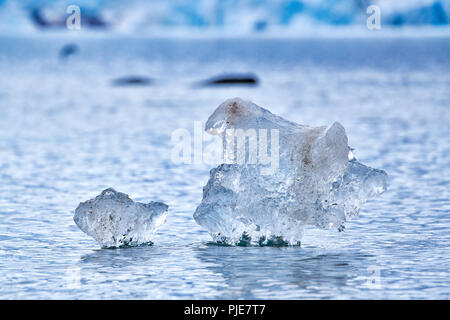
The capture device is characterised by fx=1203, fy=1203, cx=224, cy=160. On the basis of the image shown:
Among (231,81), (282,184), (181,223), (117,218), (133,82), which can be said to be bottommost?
(181,223)

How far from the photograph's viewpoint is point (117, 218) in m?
17.5

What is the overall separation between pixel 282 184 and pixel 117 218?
245 cm

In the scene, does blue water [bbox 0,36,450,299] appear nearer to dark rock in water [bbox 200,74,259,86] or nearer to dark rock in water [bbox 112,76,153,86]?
dark rock in water [bbox 200,74,259,86]

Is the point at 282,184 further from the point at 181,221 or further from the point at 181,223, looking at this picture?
the point at 181,221

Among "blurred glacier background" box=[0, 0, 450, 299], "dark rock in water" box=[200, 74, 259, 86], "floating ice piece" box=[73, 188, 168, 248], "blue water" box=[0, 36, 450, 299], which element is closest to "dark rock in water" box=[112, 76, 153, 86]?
"dark rock in water" box=[200, 74, 259, 86]

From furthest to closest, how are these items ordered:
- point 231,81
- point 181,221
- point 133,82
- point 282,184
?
point 133,82 < point 231,81 < point 181,221 < point 282,184

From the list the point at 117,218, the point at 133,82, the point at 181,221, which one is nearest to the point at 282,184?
the point at 117,218

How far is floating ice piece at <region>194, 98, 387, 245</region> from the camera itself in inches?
684

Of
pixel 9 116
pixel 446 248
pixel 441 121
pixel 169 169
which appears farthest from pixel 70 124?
pixel 446 248

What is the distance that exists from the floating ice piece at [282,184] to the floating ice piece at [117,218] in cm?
74

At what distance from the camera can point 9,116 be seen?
4759cm

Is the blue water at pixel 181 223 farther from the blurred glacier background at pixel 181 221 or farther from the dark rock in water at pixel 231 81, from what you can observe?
the dark rock in water at pixel 231 81

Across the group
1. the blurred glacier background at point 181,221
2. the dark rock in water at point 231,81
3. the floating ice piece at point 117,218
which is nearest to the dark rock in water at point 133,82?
the dark rock in water at point 231,81

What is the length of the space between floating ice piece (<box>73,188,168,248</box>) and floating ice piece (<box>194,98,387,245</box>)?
743 millimetres
